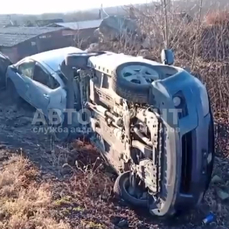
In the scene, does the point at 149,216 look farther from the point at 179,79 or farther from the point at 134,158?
the point at 179,79

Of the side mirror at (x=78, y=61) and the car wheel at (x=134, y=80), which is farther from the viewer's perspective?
the side mirror at (x=78, y=61)

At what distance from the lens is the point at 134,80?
3.88 meters

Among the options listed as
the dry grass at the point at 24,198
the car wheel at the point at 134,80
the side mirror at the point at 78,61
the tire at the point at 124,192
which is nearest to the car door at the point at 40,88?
the side mirror at the point at 78,61

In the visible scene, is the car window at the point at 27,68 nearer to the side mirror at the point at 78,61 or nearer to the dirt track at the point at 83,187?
the dirt track at the point at 83,187

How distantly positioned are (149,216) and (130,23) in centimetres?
1212

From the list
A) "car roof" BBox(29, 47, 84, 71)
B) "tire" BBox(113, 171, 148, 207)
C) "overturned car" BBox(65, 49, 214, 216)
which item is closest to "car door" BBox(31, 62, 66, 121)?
"car roof" BBox(29, 47, 84, 71)

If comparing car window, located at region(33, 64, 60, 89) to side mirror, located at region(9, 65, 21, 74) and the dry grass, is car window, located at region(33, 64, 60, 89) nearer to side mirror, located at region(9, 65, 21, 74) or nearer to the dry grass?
side mirror, located at region(9, 65, 21, 74)

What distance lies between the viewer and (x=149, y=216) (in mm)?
4125

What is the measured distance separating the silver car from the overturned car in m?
2.00

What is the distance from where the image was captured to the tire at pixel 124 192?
13.5ft

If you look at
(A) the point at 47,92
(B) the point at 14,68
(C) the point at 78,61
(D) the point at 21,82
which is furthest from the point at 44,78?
(C) the point at 78,61

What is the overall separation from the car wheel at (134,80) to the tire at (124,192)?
961 mm

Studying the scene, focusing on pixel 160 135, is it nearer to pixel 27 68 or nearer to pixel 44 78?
pixel 44 78

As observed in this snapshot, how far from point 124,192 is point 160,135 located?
3.02 ft
